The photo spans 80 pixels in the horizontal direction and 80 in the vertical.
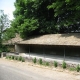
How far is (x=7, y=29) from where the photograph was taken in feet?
117

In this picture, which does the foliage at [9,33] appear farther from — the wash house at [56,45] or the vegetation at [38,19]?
the wash house at [56,45]

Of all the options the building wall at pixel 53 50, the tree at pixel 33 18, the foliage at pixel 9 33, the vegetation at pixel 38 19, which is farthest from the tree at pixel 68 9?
the foliage at pixel 9 33

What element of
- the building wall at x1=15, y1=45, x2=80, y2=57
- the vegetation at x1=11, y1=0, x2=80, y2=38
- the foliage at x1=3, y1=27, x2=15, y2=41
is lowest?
the building wall at x1=15, y1=45, x2=80, y2=57

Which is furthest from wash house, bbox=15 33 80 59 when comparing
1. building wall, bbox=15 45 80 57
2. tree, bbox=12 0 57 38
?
tree, bbox=12 0 57 38

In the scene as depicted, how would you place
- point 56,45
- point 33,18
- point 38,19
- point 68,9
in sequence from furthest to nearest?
point 38,19, point 33,18, point 68,9, point 56,45

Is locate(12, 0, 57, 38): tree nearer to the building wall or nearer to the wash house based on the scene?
the wash house

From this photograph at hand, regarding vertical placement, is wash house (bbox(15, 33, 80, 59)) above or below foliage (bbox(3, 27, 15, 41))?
below

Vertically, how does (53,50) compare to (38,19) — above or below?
below

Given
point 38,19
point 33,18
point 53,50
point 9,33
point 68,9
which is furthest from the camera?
point 9,33

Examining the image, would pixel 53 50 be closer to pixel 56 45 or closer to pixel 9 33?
pixel 56 45

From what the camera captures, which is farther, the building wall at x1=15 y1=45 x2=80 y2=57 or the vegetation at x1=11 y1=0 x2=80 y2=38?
the vegetation at x1=11 y1=0 x2=80 y2=38

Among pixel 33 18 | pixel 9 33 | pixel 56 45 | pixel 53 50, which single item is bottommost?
pixel 53 50

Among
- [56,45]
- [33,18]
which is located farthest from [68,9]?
[56,45]

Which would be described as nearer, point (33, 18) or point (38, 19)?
point (33, 18)
